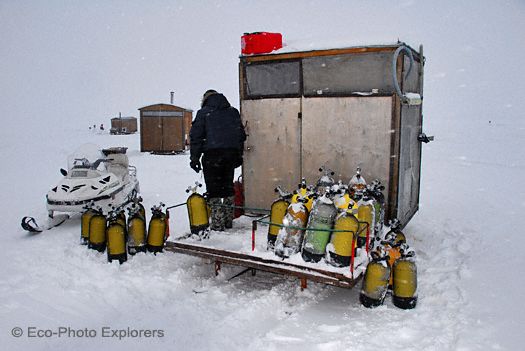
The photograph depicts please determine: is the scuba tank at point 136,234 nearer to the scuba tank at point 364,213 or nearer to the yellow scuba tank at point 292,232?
the yellow scuba tank at point 292,232

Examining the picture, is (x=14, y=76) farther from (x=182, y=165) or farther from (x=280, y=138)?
(x=280, y=138)

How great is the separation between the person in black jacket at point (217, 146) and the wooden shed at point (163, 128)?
50.2 feet

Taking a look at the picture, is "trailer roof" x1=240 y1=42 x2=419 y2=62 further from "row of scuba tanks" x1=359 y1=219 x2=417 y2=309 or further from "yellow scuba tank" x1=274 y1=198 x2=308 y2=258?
"row of scuba tanks" x1=359 y1=219 x2=417 y2=309

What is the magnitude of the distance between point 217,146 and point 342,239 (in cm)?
269

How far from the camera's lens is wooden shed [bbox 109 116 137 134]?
37062mm

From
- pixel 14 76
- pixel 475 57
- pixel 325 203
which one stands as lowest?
pixel 325 203

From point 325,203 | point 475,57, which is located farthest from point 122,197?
point 475,57

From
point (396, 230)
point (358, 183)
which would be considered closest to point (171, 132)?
point (358, 183)

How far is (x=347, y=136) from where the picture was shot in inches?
271

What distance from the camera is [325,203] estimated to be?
17.0 ft

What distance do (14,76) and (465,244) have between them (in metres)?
110

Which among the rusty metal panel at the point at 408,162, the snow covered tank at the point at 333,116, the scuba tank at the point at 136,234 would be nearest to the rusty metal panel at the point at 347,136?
the snow covered tank at the point at 333,116

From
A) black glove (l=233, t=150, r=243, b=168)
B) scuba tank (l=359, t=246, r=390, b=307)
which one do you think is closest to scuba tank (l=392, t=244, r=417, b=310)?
scuba tank (l=359, t=246, r=390, b=307)

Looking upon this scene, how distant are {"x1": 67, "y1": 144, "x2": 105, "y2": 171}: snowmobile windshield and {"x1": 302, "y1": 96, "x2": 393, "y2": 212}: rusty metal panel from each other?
4.65 meters
